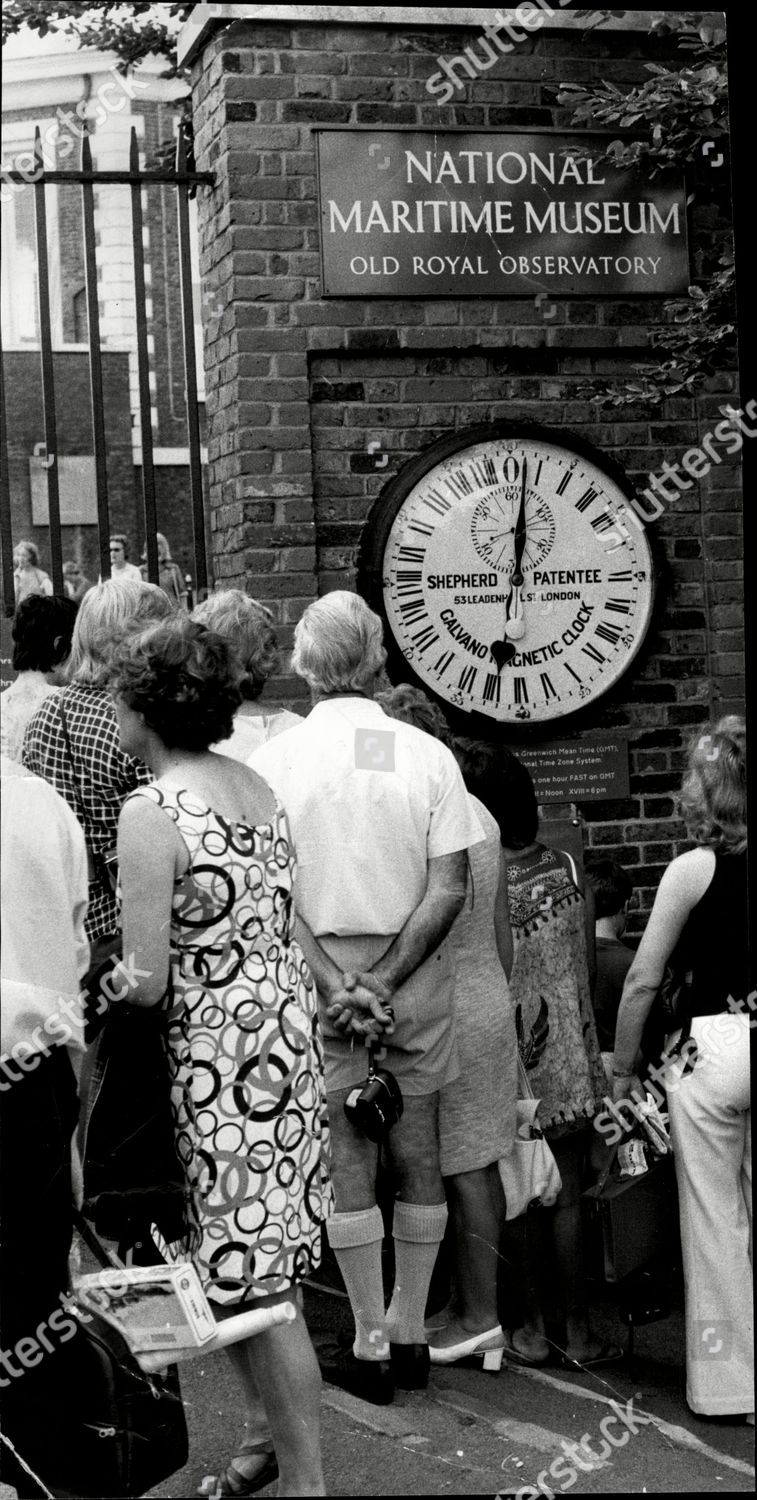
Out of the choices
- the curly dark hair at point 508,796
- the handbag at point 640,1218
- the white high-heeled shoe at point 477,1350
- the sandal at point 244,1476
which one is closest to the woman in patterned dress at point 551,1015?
the curly dark hair at point 508,796

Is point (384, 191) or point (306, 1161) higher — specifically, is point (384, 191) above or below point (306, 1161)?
above

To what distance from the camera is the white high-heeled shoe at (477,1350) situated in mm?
3938

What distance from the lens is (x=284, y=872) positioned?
10.3 feet

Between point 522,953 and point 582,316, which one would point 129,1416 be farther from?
point 582,316

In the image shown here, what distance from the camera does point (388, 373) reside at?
5102mm

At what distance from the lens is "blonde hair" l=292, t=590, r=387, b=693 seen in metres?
3.81

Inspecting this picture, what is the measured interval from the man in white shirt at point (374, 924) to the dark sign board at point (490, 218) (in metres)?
1.62

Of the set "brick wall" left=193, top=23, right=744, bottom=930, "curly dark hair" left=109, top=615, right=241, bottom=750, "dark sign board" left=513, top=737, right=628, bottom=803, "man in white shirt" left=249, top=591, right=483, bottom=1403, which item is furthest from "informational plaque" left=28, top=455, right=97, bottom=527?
"curly dark hair" left=109, top=615, right=241, bottom=750

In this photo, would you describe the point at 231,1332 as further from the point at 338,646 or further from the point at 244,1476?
the point at 338,646

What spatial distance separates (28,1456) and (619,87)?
415cm

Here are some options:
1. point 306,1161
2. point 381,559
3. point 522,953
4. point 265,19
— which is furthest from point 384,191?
point 306,1161

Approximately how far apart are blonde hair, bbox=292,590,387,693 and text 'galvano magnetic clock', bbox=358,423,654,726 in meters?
1.25

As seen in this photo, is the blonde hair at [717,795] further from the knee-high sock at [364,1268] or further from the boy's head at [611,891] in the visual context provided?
the knee-high sock at [364,1268]

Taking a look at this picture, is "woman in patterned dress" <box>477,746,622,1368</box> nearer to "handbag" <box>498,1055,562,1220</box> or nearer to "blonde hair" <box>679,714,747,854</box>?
"handbag" <box>498,1055,562,1220</box>
